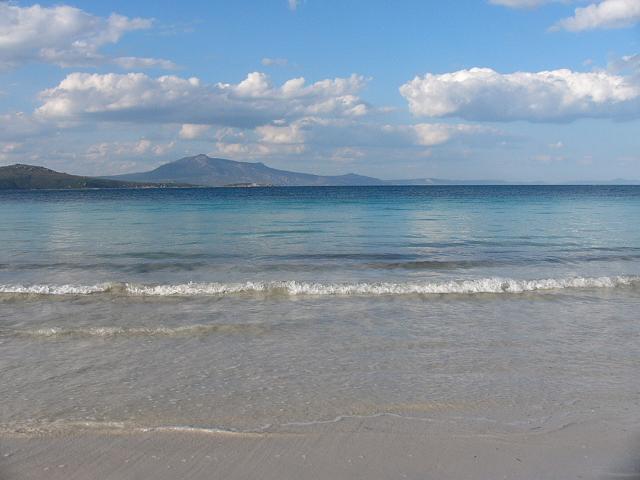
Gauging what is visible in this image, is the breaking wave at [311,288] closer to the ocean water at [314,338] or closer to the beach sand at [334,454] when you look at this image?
the ocean water at [314,338]

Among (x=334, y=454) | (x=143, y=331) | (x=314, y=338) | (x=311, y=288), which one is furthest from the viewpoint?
(x=311, y=288)

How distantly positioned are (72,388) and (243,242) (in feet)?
71.6

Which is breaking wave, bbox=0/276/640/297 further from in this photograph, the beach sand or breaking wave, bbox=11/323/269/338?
the beach sand

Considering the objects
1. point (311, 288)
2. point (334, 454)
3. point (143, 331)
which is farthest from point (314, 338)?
point (311, 288)

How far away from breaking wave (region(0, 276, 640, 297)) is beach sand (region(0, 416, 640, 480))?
32.4 feet

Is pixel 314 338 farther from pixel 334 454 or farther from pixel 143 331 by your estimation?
pixel 334 454

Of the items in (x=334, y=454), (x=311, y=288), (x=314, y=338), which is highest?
(x=311, y=288)

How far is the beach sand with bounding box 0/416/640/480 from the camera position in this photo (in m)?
6.52

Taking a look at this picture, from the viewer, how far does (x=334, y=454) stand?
6.97 meters

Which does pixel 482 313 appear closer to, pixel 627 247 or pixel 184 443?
pixel 184 443

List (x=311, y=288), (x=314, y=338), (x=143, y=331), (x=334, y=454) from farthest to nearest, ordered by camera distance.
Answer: (x=311, y=288), (x=143, y=331), (x=314, y=338), (x=334, y=454)

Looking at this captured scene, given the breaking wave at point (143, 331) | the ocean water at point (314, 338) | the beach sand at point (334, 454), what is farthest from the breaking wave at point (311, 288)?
the beach sand at point (334, 454)

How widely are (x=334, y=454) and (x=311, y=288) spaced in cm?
1092

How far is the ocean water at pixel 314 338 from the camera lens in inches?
331
